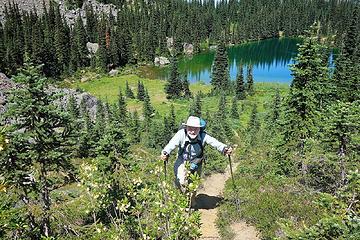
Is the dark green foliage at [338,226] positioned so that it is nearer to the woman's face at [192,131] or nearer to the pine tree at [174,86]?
the woman's face at [192,131]

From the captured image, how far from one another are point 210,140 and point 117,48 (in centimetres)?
8691

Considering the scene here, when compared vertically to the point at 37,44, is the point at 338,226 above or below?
above

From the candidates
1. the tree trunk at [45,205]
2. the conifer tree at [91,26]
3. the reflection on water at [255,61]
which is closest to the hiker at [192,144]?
the tree trunk at [45,205]

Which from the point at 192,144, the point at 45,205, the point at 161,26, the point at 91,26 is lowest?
the point at 161,26

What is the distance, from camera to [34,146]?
33.3ft

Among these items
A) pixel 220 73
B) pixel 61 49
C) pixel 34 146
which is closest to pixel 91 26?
pixel 61 49

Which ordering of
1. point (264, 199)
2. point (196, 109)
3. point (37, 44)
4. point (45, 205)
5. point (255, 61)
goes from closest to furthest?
point (45, 205)
point (264, 199)
point (196, 109)
point (37, 44)
point (255, 61)

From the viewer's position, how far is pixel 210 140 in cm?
919

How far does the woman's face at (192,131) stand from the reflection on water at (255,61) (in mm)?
73252

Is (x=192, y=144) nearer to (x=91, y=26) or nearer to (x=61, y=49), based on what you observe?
(x=61, y=49)

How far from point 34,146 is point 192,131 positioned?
14.9 feet

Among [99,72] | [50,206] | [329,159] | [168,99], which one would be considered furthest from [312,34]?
[99,72]

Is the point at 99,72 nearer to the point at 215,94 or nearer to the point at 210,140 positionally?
the point at 215,94

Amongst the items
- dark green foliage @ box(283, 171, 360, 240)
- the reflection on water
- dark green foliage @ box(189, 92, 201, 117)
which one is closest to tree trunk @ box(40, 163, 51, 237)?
dark green foliage @ box(283, 171, 360, 240)
